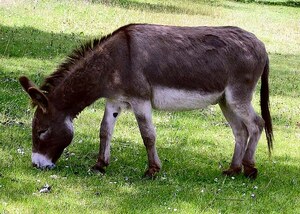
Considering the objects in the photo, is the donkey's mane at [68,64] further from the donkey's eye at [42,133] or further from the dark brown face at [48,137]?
the donkey's eye at [42,133]

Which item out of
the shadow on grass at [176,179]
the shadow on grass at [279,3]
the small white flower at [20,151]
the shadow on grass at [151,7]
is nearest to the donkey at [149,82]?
the shadow on grass at [176,179]

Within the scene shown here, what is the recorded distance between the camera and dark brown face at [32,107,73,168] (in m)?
8.05

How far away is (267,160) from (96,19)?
14165 millimetres

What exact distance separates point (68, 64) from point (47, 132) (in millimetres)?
918

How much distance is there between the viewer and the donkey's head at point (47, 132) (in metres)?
8.04

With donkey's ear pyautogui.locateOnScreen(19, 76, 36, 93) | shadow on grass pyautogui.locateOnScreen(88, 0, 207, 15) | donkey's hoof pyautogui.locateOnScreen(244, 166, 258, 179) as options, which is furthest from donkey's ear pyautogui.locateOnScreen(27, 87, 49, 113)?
shadow on grass pyautogui.locateOnScreen(88, 0, 207, 15)

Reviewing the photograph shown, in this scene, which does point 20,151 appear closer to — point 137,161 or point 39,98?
point 39,98

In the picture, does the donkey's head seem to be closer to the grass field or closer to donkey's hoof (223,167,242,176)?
the grass field

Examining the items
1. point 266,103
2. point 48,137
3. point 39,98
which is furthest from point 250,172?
point 39,98

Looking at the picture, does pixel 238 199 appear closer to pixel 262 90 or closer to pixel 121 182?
pixel 121 182

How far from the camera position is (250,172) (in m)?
8.51

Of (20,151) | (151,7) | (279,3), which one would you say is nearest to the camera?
(20,151)

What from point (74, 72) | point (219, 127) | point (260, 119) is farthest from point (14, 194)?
point (219, 127)

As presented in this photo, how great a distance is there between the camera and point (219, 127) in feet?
37.8
